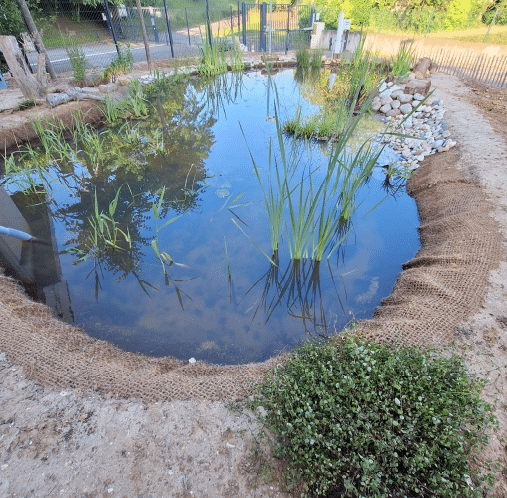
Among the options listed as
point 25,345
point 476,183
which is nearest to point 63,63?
point 25,345

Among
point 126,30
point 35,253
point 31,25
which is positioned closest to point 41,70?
point 31,25

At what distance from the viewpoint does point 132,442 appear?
1.08 metres

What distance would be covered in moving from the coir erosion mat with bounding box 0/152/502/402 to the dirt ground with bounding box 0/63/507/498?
5 centimetres

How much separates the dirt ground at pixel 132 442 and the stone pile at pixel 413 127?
2.32 m

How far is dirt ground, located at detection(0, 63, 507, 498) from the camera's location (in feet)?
3.18

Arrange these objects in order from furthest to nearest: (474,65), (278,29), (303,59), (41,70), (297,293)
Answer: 1. (278,29)
2. (303,59)
3. (474,65)
4. (41,70)
5. (297,293)

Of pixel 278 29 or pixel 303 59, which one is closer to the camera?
pixel 303 59

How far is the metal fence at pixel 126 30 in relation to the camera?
7.11 m

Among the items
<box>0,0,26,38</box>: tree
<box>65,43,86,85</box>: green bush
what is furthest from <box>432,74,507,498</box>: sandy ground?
<box>0,0,26,38</box>: tree

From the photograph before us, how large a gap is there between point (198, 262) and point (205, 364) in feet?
2.81

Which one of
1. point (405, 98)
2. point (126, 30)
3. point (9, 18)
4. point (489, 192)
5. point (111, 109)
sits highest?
point (9, 18)

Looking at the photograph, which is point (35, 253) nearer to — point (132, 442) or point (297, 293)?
point (132, 442)

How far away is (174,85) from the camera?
5945mm

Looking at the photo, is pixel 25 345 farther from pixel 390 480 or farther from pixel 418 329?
pixel 418 329
